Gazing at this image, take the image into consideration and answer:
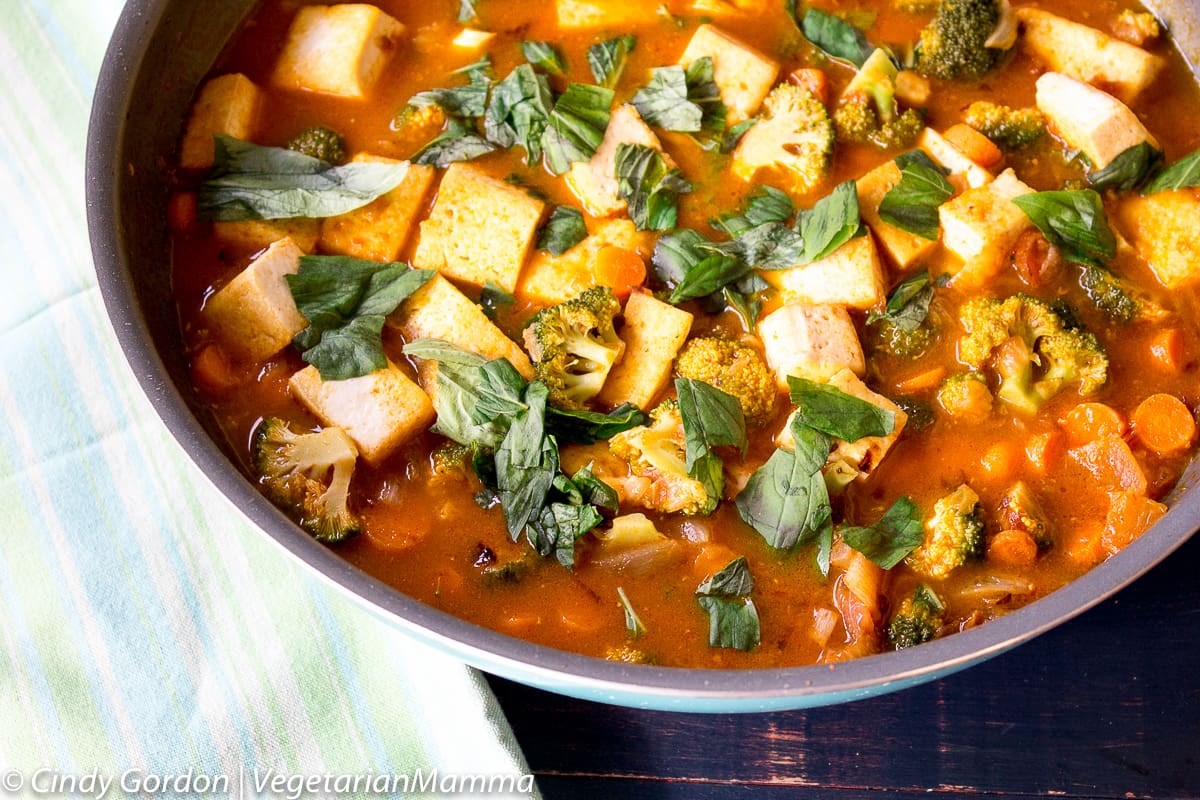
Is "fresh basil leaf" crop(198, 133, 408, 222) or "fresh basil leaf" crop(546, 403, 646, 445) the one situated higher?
"fresh basil leaf" crop(198, 133, 408, 222)

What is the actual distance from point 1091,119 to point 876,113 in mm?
641

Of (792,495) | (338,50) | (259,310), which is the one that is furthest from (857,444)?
(338,50)

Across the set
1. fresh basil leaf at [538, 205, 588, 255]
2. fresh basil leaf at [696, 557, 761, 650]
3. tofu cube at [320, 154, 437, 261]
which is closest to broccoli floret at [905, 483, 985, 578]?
fresh basil leaf at [696, 557, 761, 650]

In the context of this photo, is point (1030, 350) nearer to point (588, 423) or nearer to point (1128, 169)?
point (1128, 169)

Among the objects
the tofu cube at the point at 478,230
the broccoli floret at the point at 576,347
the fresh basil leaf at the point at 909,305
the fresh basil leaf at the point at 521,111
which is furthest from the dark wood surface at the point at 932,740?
the fresh basil leaf at the point at 521,111

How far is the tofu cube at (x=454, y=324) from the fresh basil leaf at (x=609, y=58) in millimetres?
904

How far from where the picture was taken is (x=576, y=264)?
3.64 m

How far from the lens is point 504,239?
3.61m

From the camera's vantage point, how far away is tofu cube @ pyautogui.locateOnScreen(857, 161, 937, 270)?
362cm

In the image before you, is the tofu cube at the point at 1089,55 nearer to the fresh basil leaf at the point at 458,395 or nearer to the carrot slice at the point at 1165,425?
the carrot slice at the point at 1165,425

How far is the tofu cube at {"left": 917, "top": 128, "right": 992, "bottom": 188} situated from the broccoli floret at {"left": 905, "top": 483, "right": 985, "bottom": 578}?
1002mm

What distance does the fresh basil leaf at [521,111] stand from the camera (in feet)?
12.5

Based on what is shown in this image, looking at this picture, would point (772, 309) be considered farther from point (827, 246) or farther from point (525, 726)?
point (525, 726)

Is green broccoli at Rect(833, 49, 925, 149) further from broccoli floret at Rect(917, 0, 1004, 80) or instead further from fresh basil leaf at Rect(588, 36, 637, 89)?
fresh basil leaf at Rect(588, 36, 637, 89)
